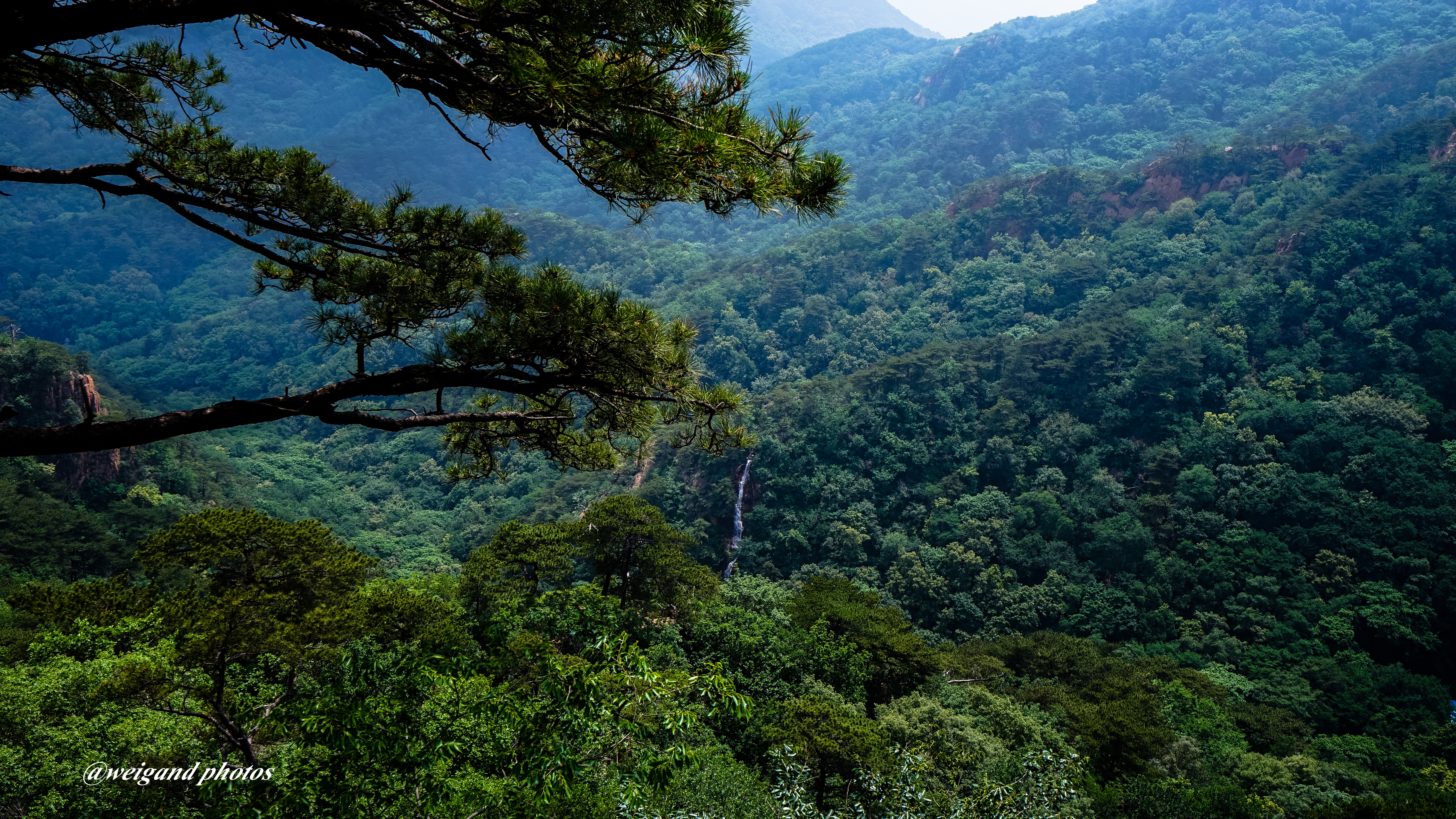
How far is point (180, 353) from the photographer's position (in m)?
46.1

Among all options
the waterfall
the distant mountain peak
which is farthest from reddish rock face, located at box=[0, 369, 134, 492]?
the distant mountain peak

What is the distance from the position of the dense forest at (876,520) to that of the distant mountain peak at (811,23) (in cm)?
7079

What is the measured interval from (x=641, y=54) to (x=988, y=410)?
94.8 ft

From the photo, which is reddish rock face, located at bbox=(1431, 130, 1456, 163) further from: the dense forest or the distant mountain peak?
the distant mountain peak

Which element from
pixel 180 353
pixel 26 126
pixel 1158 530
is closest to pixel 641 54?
pixel 1158 530

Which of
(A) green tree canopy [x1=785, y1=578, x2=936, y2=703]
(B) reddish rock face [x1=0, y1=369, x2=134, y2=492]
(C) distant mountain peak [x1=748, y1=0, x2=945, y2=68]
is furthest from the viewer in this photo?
(C) distant mountain peak [x1=748, y1=0, x2=945, y2=68]

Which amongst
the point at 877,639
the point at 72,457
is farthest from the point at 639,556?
the point at 72,457

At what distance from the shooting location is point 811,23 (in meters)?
132

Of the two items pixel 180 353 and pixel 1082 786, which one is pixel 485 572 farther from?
pixel 180 353

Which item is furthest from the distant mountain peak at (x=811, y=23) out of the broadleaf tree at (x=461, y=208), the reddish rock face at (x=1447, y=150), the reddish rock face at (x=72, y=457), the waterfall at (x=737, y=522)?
the broadleaf tree at (x=461, y=208)

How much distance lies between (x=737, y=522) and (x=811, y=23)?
13204 centimetres

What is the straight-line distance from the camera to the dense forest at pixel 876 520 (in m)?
5.96

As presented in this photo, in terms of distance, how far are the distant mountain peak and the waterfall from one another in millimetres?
99134

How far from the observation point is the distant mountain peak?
118562mm
